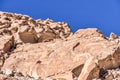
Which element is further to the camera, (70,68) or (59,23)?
(59,23)

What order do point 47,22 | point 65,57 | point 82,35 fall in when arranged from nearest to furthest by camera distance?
point 65,57, point 82,35, point 47,22

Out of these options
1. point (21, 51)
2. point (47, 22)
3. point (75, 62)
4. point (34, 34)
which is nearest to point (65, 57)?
point (75, 62)

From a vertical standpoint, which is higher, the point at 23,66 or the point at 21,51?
the point at 21,51

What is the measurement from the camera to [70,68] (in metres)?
46.0

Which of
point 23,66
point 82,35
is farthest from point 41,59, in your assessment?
point 82,35

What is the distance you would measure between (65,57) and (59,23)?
33.1 meters

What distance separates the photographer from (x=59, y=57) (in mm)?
Result: 49562

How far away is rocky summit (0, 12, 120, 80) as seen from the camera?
4412 centimetres

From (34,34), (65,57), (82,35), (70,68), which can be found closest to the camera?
(70,68)

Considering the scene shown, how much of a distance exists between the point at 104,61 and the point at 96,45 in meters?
4.49

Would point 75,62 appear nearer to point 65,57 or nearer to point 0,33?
point 65,57

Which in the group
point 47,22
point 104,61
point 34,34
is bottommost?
point 104,61

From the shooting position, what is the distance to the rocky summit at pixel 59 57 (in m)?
44.1

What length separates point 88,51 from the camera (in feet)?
162
